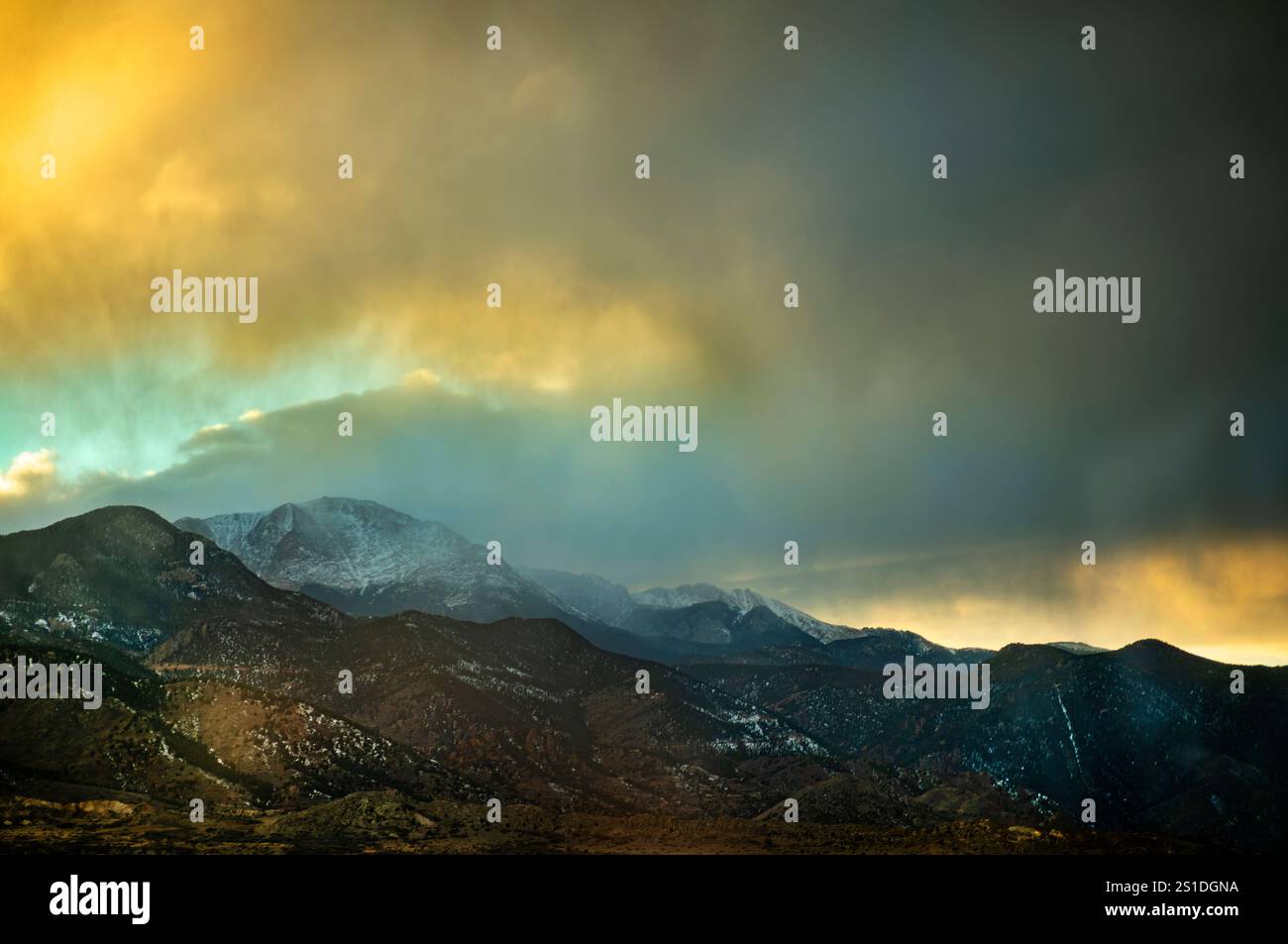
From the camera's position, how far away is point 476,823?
198 m
